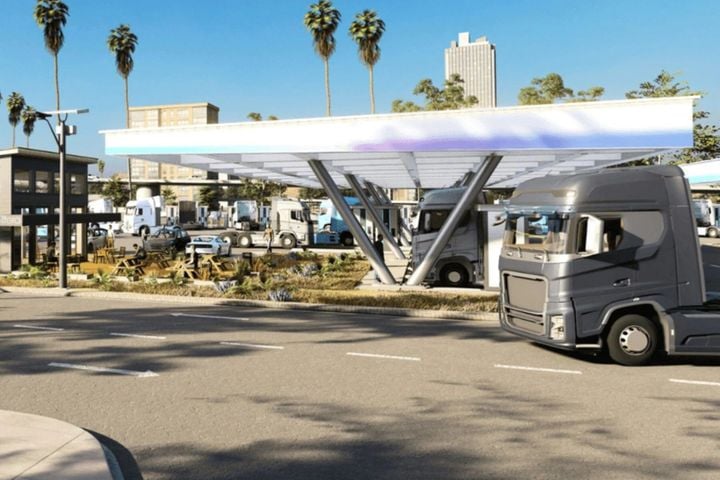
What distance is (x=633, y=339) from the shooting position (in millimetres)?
8617

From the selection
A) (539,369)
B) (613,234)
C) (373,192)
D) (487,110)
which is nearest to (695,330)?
(613,234)

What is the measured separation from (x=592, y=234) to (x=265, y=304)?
9.25 meters

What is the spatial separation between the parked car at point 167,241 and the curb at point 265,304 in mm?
12168

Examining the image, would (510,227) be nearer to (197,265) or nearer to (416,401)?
(416,401)

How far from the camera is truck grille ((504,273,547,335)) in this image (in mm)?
8742

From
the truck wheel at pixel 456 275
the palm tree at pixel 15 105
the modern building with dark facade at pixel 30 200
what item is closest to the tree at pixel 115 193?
the palm tree at pixel 15 105

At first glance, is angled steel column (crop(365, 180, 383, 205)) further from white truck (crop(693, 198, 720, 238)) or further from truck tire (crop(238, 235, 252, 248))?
white truck (crop(693, 198, 720, 238))

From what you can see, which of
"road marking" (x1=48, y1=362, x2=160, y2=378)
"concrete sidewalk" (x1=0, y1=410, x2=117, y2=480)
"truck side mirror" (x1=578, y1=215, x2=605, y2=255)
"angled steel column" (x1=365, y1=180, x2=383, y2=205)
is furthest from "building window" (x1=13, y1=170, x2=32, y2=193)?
"truck side mirror" (x1=578, y1=215, x2=605, y2=255)

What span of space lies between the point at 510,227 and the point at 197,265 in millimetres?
15805

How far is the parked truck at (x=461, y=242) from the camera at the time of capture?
1625cm

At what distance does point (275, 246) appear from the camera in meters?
37.8

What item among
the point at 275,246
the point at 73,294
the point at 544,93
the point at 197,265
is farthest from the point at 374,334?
the point at 544,93

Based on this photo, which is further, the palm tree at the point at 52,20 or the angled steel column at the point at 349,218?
the palm tree at the point at 52,20

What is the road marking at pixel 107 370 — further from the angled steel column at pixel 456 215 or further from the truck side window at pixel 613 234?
the angled steel column at pixel 456 215
